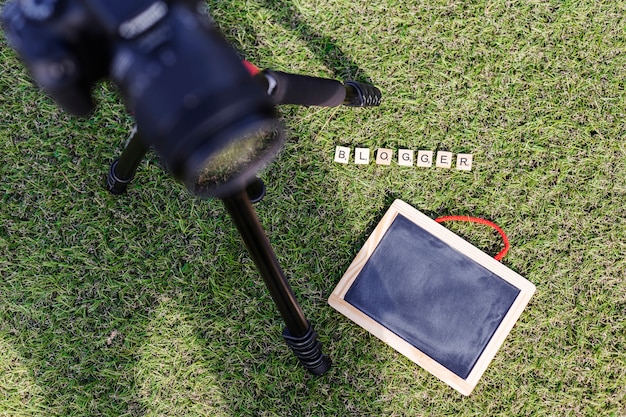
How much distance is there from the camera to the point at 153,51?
854 mm

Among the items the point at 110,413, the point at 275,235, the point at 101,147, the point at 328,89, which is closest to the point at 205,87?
the point at 328,89

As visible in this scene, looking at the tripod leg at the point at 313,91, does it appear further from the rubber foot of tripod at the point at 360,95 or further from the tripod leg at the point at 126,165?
the tripod leg at the point at 126,165

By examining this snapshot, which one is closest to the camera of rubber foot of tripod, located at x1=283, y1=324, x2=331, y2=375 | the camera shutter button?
the camera shutter button

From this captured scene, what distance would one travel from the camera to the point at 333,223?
6.76 feet

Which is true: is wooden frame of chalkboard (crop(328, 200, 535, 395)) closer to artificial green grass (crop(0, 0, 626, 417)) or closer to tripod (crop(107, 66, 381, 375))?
artificial green grass (crop(0, 0, 626, 417))

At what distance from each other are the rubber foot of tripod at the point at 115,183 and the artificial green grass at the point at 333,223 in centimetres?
6

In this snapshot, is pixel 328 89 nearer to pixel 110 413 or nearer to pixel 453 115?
pixel 453 115

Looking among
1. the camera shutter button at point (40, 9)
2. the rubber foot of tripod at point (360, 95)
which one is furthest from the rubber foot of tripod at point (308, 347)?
the camera shutter button at point (40, 9)

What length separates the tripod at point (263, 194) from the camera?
1.17m

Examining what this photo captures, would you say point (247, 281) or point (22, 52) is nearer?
point (22, 52)

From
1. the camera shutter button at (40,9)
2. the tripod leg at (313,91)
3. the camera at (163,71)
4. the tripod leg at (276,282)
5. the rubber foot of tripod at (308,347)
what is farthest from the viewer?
the rubber foot of tripod at (308,347)

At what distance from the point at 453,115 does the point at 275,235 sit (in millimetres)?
870

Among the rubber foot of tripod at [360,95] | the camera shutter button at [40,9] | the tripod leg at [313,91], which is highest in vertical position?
the camera shutter button at [40,9]

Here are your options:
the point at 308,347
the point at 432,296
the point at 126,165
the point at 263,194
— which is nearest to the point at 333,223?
the point at 263,194
